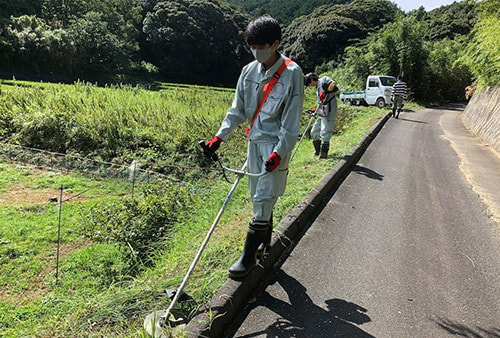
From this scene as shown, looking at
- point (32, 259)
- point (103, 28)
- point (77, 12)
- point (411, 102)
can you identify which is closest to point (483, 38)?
point (411, 102)

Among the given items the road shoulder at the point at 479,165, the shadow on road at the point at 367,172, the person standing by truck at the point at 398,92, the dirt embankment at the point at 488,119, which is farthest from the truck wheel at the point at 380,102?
the shadow on road at the point at 367,172

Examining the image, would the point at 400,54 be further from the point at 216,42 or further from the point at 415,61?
the point at 216,42

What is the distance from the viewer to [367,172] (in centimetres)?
650

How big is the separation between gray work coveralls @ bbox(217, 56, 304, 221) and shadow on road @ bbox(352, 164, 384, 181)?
4086mm

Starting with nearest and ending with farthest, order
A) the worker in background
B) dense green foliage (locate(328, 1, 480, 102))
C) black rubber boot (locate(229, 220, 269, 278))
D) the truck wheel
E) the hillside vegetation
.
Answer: the worker in background → black rubber boot (locate(229, 220, 269, 278)) → the truck wheel → dense green foliage (locate(328, 1, 480, 102)) → the hillside vegetation

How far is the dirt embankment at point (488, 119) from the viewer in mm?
9415

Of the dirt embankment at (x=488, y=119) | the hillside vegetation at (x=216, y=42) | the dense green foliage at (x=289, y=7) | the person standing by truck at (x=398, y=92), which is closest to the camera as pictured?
the dirt embankment at (x=488, y=119)

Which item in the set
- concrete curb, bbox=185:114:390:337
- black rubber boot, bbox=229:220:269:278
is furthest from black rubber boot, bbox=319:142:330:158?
black rubber boot, bbox=229:220:269:278

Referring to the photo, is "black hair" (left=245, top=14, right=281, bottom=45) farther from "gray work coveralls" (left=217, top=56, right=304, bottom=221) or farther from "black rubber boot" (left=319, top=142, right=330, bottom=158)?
"black rubber boot" (left=319, top=142, right=330, bottom=158)

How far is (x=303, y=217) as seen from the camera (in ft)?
13.5

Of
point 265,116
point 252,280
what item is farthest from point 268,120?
point 252,280

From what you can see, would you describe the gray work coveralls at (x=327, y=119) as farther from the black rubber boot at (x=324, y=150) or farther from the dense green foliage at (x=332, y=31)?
the dense green foliage at (x=332, y=31)

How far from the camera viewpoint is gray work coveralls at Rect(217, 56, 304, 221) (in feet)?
8.10

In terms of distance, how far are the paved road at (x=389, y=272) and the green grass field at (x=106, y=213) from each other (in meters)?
0.57
